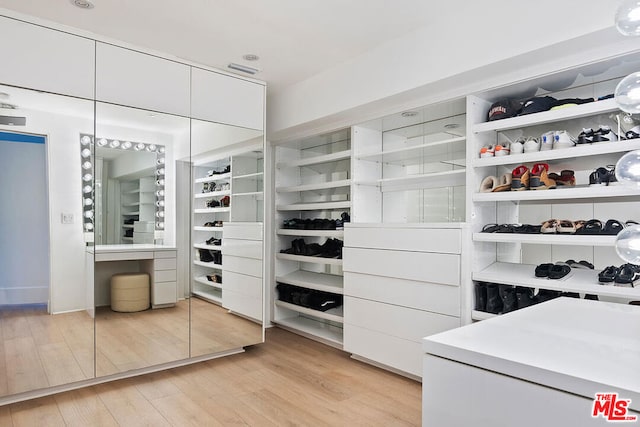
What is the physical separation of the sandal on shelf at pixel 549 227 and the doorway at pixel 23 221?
3333mm

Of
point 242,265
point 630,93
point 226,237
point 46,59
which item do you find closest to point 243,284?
point 242,265

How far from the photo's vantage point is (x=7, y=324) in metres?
2.62

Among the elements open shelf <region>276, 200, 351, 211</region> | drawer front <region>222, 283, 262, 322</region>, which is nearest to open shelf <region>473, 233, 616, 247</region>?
A: open shelf <region>276, 200, 351, 211</region>

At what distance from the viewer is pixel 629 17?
0.89m

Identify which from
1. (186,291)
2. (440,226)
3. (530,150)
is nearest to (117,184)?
(186,291)

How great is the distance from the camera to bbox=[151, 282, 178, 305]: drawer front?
10.7ft

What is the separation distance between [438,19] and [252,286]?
2.68m

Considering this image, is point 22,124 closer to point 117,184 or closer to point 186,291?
point 117,184

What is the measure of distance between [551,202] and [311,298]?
2420 mm

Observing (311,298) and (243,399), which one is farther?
(311,298)

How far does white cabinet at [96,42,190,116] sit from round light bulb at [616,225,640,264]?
3.15 metres

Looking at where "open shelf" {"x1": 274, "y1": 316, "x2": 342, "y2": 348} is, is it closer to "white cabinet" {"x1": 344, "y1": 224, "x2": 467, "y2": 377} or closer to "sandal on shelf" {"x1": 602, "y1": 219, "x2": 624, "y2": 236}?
"white cabinet" {"x1": 344, "y1": 224, "x2": 467, "y2": 377}

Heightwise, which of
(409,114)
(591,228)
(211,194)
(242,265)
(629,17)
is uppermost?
(409,114)

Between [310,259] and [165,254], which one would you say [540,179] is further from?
[165,254]
